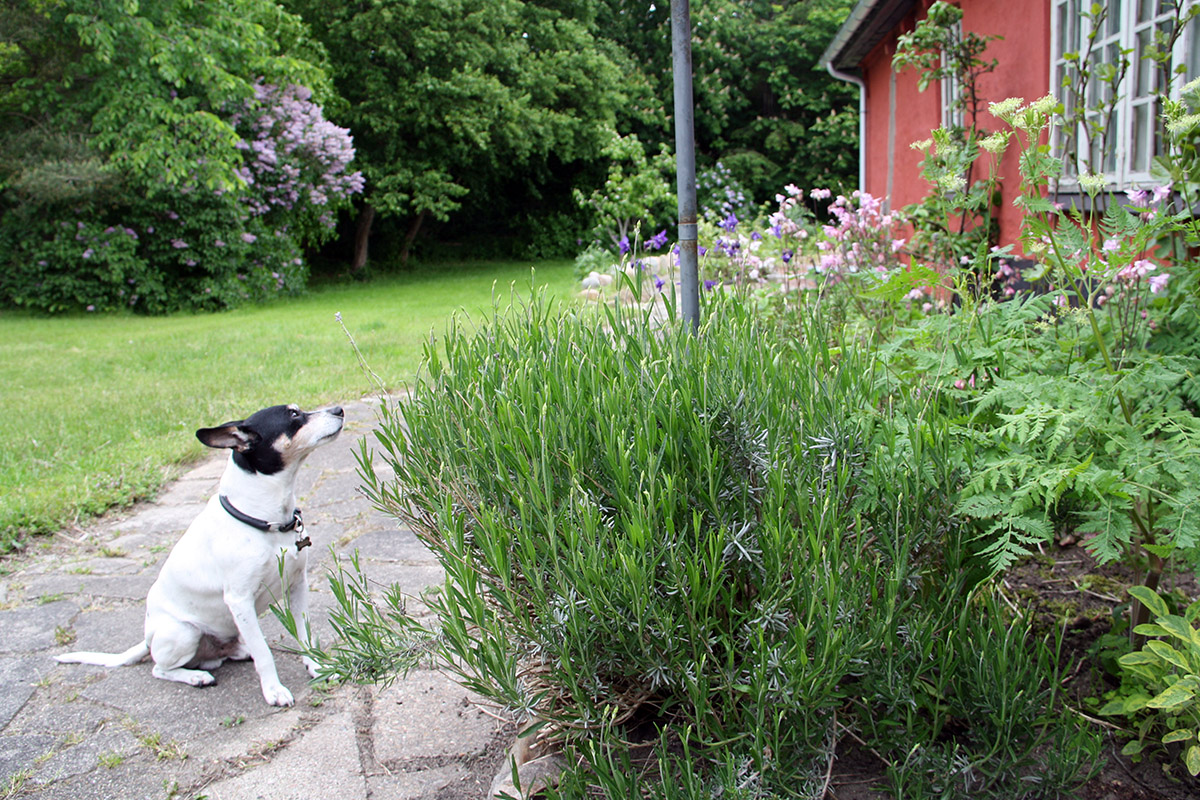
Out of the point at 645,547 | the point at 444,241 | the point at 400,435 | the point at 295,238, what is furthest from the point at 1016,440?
the point at 444,241

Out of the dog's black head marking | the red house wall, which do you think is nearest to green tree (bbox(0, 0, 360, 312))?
the red house wall

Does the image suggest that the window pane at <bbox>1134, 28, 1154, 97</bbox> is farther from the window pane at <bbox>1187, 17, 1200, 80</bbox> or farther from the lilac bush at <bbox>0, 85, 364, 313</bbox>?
the lilac bush at <bbox>0, 85, 364, 313</bbox>

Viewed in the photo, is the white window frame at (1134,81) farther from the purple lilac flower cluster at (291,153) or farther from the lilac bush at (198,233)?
the purple lilac flower cluster at (291,153)

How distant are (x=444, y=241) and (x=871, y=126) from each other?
15978 millimetres

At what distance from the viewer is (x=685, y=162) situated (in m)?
2.38

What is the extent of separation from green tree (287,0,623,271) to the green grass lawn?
6.71 metres

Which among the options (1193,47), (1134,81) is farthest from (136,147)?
(1193,47)

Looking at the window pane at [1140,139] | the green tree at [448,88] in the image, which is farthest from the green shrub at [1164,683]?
the green tree at [448,88]

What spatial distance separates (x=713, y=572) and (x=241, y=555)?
1.70 meters

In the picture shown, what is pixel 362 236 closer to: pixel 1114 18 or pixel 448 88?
pixel 448 88

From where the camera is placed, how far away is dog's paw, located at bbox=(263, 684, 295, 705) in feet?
8.30

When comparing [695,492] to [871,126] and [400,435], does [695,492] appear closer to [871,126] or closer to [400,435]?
[400,435]

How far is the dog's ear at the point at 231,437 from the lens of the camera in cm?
249

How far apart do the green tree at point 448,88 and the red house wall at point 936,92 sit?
10428 millimetres
